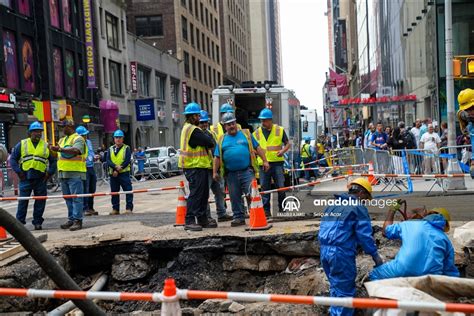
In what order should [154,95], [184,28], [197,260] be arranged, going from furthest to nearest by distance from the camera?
[184,28], [154,95], [197,260]

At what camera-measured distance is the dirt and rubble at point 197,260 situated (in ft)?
24.9

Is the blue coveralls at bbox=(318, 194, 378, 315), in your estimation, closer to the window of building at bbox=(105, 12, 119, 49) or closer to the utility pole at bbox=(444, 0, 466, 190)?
the utility pole at bbox=(444, 0, 466, 190)

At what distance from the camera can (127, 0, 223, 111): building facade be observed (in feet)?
174

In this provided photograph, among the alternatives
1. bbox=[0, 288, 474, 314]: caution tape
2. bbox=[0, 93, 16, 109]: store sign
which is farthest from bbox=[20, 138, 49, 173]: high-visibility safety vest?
bbox=[0, 93, 16, 109]: store sign

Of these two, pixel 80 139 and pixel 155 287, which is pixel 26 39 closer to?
pixel 80 139

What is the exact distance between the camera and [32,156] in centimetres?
895

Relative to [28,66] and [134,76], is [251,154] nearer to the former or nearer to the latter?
[28,66]

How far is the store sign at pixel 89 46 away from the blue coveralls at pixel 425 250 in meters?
29.7

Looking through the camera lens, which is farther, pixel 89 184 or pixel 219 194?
pixel 89 184

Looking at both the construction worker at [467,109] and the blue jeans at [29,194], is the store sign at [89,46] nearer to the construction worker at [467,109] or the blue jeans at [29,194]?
the blue jeans at [29,194]

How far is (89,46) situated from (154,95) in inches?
493

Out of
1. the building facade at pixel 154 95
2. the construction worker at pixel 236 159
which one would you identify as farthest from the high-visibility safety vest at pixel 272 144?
the building facade at pixel 154 95

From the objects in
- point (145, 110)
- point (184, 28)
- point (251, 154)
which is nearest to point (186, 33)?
point (184, 28)

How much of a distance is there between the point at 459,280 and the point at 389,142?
12988 millimetres
